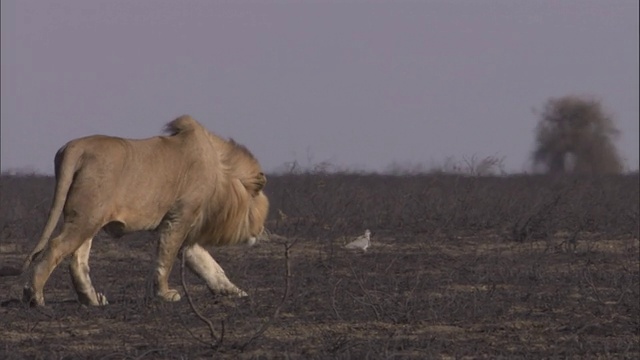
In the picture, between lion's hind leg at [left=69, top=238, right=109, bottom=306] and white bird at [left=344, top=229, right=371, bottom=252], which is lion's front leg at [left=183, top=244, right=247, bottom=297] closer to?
lion's hind leg at [left=69, top=238, right=109, bottom=306]

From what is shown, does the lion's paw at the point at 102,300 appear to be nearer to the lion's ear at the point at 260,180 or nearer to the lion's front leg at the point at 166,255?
the lion's front leg at the point at 166,255

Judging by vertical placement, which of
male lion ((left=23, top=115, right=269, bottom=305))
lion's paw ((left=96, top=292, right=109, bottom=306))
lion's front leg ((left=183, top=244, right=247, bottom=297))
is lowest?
lion's paw ((left=96, top=292, right=109, bottom=306))

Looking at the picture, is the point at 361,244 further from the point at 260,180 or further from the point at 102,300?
the point at 102,300

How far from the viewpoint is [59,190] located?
31.3 feet

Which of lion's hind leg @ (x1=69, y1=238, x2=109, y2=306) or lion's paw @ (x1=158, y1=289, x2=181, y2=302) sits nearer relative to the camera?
lion's hind leg @ (x1=69, y1=238, x2=109, y2=306)

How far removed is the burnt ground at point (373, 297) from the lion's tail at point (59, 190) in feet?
1.36

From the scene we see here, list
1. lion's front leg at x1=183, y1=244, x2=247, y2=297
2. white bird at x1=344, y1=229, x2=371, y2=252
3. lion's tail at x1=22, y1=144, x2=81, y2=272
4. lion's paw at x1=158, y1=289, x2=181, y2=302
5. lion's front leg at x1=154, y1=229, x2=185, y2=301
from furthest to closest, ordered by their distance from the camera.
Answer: white bird at x1=344, y1=229, x2=371, y2=252
lion's front leg at x1=183, y1=244, x2=247, y2=297
lion's front leg at x1=154, y1=229, x2=185, y2=301
lion's paw at x1=158, y1=289, x2=181, y2=302
lion's tail at x1=22, y1=144, x2=81, y2=272

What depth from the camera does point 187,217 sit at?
410 inches

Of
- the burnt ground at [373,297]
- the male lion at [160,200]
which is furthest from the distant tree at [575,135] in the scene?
the male lion at [160,200]

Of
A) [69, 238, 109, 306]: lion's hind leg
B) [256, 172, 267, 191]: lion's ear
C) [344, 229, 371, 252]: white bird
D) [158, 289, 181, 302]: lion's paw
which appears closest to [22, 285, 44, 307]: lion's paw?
[69, 238, 109, 306]: lion's hind leg

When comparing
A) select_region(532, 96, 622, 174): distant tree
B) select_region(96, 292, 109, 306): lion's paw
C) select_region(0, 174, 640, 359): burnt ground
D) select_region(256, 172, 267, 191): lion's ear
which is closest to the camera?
select_region(0, 174, 640, 359): burnt ground

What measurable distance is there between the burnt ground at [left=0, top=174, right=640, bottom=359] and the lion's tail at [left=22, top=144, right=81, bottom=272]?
0.42 m

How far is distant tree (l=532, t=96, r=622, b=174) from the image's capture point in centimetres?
4862

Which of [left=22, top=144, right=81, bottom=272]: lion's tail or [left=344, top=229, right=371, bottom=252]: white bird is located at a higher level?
[left=22, top=144, right=81, bottom=272]: lion's tail
